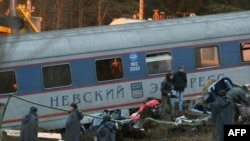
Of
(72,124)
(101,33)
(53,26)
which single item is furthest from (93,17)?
(72,124)

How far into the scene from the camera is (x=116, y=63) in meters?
17.3

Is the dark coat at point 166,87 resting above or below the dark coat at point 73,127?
above

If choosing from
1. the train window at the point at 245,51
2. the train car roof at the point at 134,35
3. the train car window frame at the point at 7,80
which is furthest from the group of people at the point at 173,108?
the train car window frame at the point at 7,80

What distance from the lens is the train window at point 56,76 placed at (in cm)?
1677

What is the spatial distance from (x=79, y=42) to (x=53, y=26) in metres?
26.7

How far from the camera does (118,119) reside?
16.5 m

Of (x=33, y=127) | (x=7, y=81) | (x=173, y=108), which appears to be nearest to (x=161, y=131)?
(x=173, y=108)

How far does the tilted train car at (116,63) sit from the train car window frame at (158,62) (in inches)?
1.3

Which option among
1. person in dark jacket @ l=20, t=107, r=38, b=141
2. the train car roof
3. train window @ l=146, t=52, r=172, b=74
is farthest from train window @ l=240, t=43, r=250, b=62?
person in dark jacket @ l=20, t=107, r=38, b=141

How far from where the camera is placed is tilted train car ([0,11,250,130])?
16.5m

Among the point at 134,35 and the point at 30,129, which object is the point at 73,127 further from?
the point at 134,35

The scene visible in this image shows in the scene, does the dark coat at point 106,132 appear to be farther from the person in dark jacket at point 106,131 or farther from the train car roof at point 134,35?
the train car roof at point 134,35

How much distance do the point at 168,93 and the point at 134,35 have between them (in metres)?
2.46

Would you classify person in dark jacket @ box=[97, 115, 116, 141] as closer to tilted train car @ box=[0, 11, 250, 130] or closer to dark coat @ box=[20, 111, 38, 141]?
dark coat @ box=[20, 111, 38, 141]
